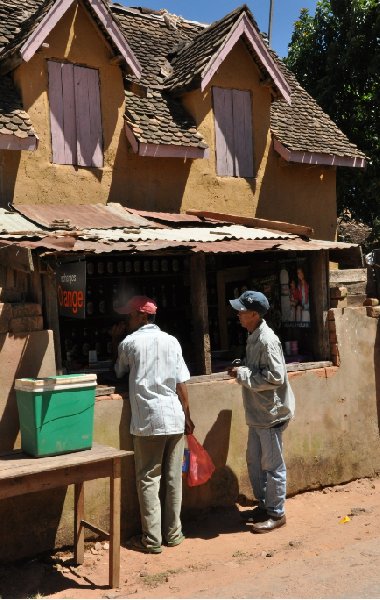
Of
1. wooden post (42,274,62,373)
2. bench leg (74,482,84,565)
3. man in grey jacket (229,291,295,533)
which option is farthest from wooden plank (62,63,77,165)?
bench leg (74,482,84,565)

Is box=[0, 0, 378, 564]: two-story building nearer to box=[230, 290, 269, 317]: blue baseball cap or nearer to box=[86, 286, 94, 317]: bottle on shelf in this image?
box=[86, 286, 94, 317]: bottle on shelf

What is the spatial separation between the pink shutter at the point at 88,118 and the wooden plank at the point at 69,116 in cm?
6

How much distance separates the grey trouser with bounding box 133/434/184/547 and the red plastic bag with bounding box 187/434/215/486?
0.29 metres

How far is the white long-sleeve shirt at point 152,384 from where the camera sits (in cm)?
657

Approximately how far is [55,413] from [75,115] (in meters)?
5.45

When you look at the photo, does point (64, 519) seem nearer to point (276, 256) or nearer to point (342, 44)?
point (276, 256)

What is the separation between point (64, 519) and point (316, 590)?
2.57 m

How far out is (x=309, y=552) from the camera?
652 cm

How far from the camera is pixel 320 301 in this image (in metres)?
8.98

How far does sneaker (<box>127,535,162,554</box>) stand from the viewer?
261 inches

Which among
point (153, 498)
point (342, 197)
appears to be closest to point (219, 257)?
point (153, 498)

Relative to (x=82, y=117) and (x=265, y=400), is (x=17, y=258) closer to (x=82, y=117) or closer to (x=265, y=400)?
(x=265, y=400)

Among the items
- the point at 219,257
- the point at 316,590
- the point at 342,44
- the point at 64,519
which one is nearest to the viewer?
the point at 316,590

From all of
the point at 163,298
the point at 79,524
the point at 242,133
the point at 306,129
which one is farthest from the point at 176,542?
the point at 306,129
